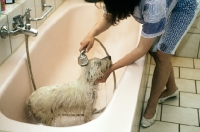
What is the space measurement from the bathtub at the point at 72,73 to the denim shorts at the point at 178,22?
0.14m

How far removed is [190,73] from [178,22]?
100 centimetres

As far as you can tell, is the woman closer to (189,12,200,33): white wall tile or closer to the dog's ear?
the dog's ear

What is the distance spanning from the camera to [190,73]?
2.48 m

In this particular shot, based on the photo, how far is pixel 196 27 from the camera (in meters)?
2.52

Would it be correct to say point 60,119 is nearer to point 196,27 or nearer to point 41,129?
point 41,129

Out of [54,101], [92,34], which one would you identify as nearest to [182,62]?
[92,34]

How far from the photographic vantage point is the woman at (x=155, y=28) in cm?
131

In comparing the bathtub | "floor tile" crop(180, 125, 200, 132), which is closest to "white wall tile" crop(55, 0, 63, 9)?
the bathtub

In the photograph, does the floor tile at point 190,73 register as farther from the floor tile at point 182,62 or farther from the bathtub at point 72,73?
the bathtub at point 72,73

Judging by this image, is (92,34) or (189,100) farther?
(189,100)

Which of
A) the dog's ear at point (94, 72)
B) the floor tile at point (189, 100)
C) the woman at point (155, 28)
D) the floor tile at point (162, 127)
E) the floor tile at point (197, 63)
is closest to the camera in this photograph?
the woman at point (155, 28)

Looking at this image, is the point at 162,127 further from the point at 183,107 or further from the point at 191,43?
the point at 191,43

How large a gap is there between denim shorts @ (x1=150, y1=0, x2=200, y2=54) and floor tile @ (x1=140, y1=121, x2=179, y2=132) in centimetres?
52

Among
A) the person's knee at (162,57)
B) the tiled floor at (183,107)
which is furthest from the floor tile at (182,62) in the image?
the person's knee at (162,57)
